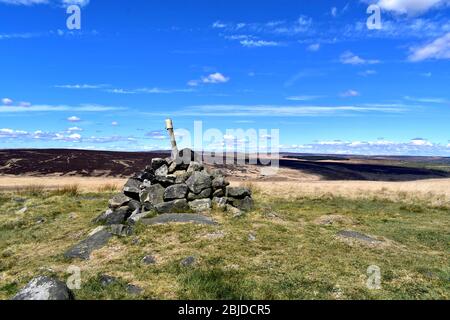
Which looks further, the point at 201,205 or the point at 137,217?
the point at 201,205

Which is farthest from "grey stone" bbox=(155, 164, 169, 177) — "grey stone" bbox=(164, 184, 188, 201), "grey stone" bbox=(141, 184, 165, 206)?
"grey stone" bbox=(164, 184, 188, 201)

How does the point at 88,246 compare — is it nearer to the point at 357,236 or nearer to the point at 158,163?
the point at 158,163

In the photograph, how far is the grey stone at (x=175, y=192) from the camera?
76.9 feet

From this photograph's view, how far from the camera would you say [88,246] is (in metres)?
18.5

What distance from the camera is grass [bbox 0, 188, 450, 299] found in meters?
13.2

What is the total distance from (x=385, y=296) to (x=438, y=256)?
643 cm

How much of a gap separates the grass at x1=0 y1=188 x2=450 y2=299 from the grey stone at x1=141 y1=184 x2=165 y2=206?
3.37 m

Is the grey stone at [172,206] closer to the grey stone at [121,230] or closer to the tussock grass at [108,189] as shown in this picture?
the grey stone at [121,230]

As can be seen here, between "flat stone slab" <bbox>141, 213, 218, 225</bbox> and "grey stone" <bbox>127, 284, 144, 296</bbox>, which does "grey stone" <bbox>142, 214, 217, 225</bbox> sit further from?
"grey stone" <bbox>127, 284, 144, 296</bbox>

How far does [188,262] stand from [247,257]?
240 cm

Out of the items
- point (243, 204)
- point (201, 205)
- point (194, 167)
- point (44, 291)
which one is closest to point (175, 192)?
point (201, 205)

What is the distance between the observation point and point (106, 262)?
16.5 meters
